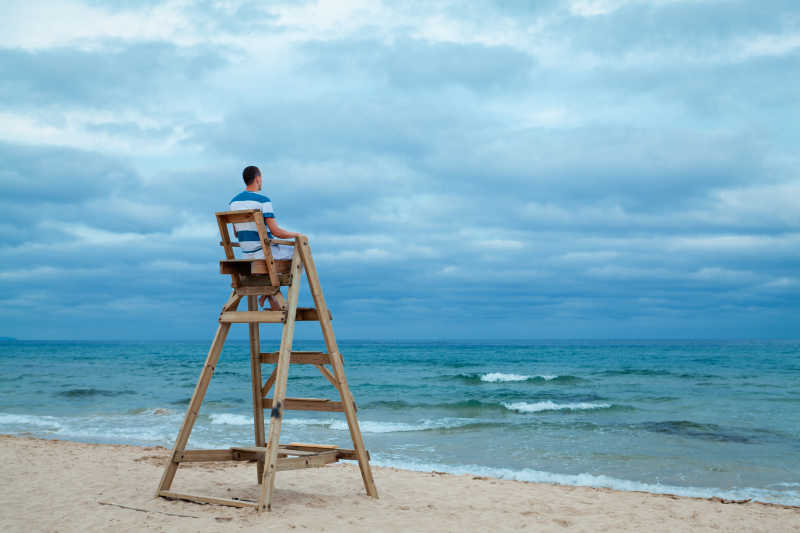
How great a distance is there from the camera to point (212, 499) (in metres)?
5.62

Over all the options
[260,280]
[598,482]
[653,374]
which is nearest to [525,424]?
[598,482]

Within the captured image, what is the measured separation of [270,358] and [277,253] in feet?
3.51

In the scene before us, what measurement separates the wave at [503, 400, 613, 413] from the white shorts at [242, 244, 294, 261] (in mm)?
13418

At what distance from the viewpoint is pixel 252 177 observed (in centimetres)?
557

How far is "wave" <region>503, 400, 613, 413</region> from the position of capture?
59.0ft

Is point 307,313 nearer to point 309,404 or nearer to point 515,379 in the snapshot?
point 309,404

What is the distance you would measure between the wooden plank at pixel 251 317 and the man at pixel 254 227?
0.13m

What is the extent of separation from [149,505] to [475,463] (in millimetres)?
5787

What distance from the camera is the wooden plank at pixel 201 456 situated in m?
5.70

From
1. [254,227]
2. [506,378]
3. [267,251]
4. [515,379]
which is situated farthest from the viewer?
[506,378]

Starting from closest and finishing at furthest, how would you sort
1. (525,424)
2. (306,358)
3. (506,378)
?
(306,358) < (525,424) < (506,378)

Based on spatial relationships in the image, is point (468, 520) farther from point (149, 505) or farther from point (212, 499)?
point (149, 505)

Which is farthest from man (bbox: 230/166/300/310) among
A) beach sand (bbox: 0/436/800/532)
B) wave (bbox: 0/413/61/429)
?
wave (bbox: 0/413/61/429)

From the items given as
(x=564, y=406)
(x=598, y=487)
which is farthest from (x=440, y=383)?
(x=598, y=487)
